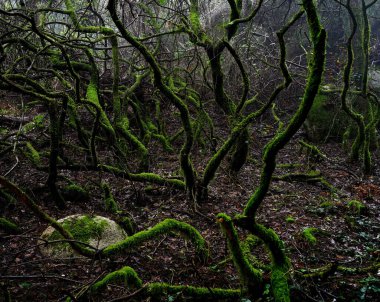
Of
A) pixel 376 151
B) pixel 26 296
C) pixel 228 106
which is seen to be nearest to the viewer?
pixel 26 296

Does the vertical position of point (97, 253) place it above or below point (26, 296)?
above

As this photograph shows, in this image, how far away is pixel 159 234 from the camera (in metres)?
3.86

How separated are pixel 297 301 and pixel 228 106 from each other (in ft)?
17.5

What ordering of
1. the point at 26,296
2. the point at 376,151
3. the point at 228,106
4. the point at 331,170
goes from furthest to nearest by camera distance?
the point at 376,151 < the point at 331,170 < the point at 228,106 < the point at 26,296

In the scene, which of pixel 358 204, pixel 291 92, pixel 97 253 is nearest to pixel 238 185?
pixel 358 204

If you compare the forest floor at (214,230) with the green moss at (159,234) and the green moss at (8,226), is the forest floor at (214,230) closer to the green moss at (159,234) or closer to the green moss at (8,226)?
the green moss at (8,226)

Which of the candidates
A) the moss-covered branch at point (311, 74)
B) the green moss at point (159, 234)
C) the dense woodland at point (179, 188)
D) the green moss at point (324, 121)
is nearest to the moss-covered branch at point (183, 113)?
the dense woodland at point (179, 188)

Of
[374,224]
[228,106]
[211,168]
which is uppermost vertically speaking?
[228,106]

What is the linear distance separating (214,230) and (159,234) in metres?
1.86

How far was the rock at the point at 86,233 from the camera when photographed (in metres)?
4.64

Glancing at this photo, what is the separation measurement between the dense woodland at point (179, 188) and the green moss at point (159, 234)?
0.02m

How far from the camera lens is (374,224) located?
18.6 ft

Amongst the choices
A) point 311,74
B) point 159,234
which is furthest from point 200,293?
point 311,74

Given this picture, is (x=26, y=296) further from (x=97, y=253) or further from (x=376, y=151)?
(x=376, y=151)
